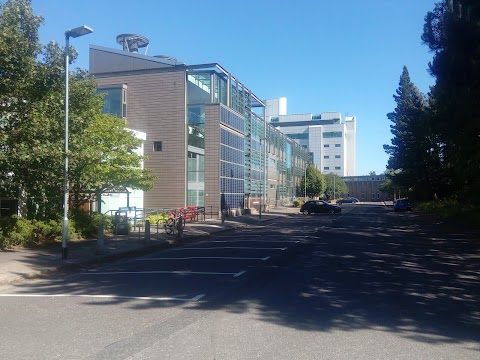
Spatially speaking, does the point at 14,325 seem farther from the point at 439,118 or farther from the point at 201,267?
the point at 439,118

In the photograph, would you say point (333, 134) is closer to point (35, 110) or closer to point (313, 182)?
point (313, 182)

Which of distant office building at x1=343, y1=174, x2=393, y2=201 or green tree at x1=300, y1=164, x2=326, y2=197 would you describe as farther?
distant office building at x1=343, y1=174, x2=393, y2=201

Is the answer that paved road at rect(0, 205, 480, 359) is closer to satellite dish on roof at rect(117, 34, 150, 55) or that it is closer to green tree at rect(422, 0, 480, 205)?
green tree at rect(422, 0, 480, 205)

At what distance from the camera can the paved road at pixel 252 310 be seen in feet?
17.8

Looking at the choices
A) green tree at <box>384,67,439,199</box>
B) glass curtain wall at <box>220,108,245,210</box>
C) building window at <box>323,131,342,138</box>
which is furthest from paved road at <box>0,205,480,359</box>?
building window at <box>323,131,342,138</box>

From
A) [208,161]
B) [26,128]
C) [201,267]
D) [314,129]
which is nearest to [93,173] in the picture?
[26,128]

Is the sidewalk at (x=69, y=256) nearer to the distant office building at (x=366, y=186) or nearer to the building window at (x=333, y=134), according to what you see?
the building window at (x=333, y=134)

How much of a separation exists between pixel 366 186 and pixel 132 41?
119 meters

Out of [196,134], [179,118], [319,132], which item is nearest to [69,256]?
[179,118]

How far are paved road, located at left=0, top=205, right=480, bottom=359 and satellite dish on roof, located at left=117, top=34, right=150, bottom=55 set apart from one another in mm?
36560

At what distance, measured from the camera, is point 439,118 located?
787 inches

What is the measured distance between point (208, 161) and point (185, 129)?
333 centimetres

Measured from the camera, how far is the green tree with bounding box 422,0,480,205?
48.1ft

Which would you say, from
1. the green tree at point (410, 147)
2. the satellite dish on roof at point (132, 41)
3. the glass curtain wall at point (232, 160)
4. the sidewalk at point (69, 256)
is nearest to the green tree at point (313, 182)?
the green tree at point (410, 147)
